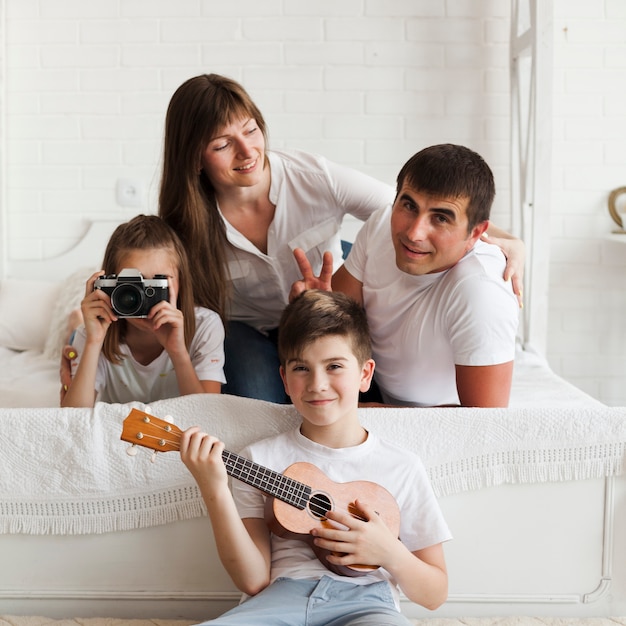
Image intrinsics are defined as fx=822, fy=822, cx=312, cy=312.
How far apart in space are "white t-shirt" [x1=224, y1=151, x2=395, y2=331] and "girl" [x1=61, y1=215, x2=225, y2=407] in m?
0.17

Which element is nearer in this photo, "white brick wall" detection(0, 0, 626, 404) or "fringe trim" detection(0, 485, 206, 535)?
"fringe trim" detection(0, 485, 206, 535)

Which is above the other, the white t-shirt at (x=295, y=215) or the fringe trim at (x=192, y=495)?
the white t-shirt at (x=295, y=215)

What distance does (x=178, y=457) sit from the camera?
4.65 feet

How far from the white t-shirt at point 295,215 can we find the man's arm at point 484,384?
552 mm

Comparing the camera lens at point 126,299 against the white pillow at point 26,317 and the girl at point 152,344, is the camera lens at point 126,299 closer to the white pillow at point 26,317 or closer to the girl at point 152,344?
the girl at point 152,344

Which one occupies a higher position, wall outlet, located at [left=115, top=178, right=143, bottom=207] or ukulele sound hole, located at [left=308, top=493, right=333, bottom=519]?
wall outlet, located at [left=115, top=178, right=143, bottom=207]

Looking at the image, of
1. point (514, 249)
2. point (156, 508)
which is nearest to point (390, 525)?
point (156, 508)

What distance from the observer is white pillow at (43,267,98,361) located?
2.39m

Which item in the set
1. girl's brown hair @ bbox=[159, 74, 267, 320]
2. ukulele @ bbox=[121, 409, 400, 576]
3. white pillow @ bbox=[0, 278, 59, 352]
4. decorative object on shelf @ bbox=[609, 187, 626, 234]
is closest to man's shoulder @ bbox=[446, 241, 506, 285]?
ukulele @ bbox=[121, 409, 400, 576]

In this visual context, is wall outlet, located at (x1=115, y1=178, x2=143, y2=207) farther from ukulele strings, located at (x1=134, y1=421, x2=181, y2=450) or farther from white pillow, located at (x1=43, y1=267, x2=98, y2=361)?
ukulele strings, located at (x1=134, y1=421, x2=181, y2=450)

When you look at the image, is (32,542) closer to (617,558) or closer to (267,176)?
(267,176)

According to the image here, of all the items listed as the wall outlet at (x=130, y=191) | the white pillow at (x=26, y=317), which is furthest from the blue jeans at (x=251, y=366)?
the wall outlet at (x=130, y=191)

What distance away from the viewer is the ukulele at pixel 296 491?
1195mm

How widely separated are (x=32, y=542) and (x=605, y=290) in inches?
83.1
